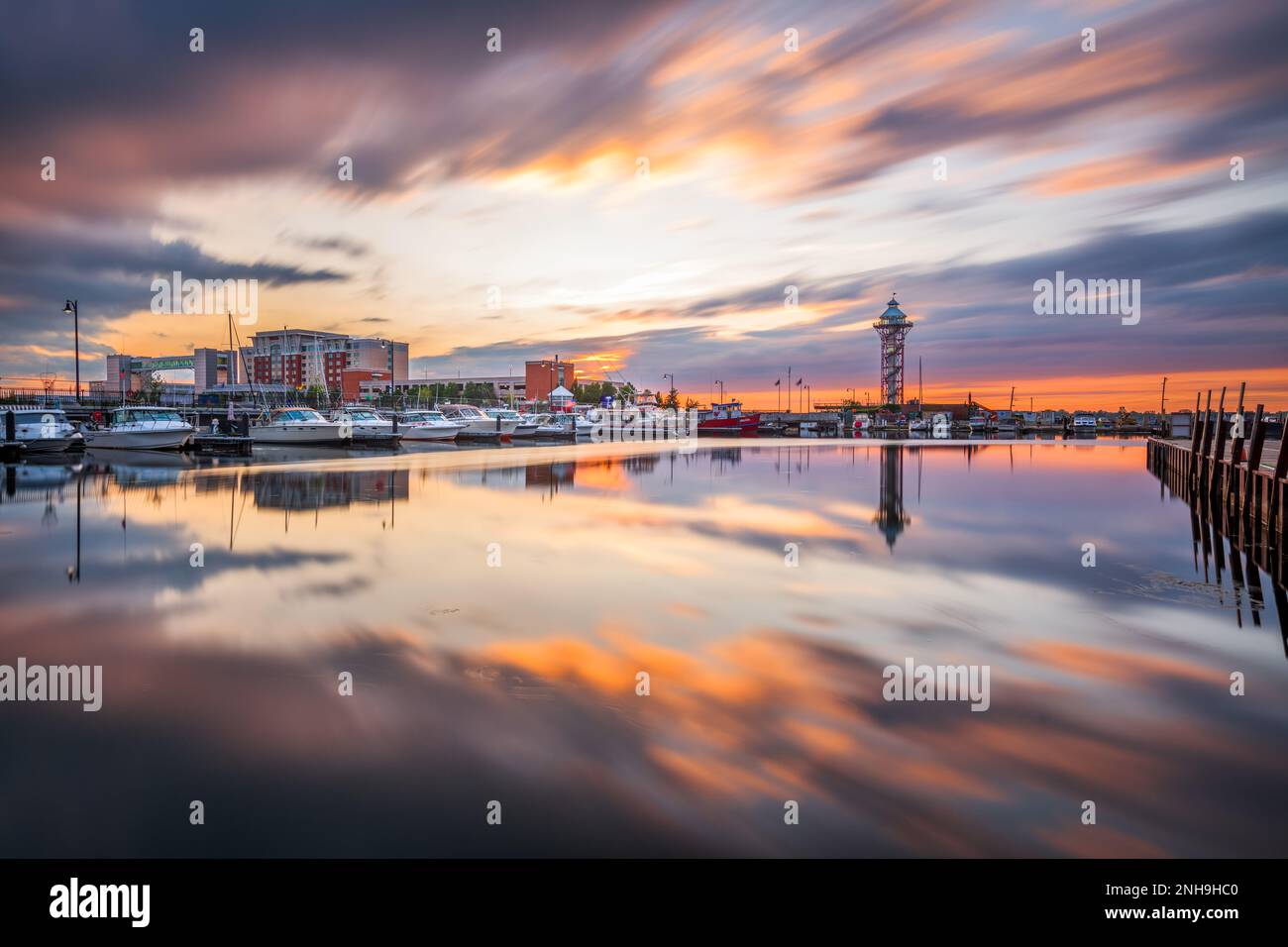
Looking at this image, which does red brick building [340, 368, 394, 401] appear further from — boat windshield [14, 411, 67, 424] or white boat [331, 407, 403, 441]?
boat windshield [14, 411, 67, 424]

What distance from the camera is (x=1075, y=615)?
332 inches

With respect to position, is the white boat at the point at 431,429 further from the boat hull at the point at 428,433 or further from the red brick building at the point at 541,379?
the red brick building at the point at 541,379

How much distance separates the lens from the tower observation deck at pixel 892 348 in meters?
140

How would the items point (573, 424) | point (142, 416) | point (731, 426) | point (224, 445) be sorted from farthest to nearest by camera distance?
point (731, 426) < point (573, 424) < point (142, 416) < point (224, 445)

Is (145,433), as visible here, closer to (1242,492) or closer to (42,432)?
(42,432)

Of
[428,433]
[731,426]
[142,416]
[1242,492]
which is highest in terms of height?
[731,426]

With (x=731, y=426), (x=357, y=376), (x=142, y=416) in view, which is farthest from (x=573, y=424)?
(x=357, y=376)

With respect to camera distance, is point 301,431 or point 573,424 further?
point 573,424

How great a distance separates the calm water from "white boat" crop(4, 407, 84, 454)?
27.3 meters

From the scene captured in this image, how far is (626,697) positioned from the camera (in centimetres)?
564

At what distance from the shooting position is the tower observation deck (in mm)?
139750

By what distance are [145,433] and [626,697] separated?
135 feet
